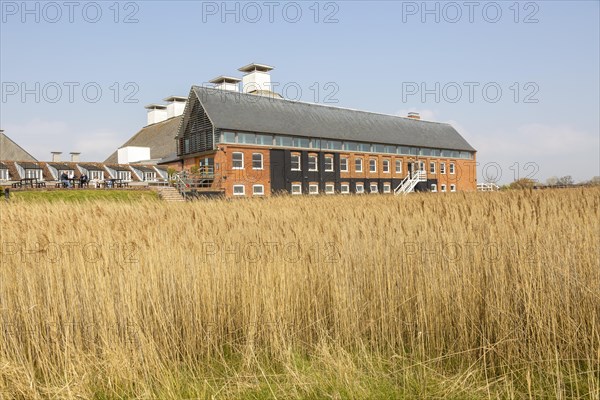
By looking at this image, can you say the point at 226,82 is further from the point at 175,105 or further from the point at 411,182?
the point at 411,182

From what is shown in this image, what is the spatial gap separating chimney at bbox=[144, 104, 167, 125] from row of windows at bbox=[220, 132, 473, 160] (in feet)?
105

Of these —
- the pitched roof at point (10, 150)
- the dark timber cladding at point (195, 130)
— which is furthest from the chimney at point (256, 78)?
the pitched roof at point (10, 150)

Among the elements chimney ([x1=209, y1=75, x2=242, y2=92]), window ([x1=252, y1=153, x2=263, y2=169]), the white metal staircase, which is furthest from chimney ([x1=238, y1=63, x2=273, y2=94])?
the white metal staircase

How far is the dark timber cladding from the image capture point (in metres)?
33.6

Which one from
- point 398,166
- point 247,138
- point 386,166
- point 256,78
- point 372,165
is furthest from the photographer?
point 256,78

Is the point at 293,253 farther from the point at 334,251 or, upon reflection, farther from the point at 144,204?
the point at 144,204

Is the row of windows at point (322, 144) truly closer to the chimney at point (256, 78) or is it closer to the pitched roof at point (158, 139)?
the chimney at point (256, 78)

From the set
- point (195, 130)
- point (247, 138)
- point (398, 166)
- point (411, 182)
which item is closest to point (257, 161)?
point (247, 138)

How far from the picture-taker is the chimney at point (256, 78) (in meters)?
48.3

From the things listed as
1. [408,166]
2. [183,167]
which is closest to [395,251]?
[183,167]

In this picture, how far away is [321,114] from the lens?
41344mm

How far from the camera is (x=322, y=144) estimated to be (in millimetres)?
38469

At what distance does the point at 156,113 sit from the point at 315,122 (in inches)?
1273

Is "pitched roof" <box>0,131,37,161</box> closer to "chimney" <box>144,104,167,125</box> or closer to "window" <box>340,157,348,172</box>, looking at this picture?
"chimney" <box>144,104,167,125</box>
